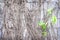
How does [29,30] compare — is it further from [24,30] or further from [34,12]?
[34,12]

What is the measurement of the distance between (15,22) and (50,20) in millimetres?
660

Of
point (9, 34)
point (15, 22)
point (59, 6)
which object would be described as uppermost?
point (59, 6)

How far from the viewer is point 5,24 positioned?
11.1ft

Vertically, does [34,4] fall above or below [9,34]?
above

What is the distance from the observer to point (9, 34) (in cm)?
336

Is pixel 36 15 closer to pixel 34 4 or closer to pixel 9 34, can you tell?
pixel 34 4

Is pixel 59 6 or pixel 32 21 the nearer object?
pixel 32 21

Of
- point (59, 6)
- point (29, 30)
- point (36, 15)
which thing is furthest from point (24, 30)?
point (59, 6)

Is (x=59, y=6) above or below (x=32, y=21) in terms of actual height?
above

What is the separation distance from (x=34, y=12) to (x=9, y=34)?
0.60 meters

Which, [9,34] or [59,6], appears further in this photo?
[59,6]

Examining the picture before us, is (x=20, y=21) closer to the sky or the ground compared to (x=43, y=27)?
closer to the sky

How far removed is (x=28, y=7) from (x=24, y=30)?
43 cm

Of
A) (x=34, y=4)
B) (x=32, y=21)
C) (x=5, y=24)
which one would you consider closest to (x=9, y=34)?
(x=5, y=24)
